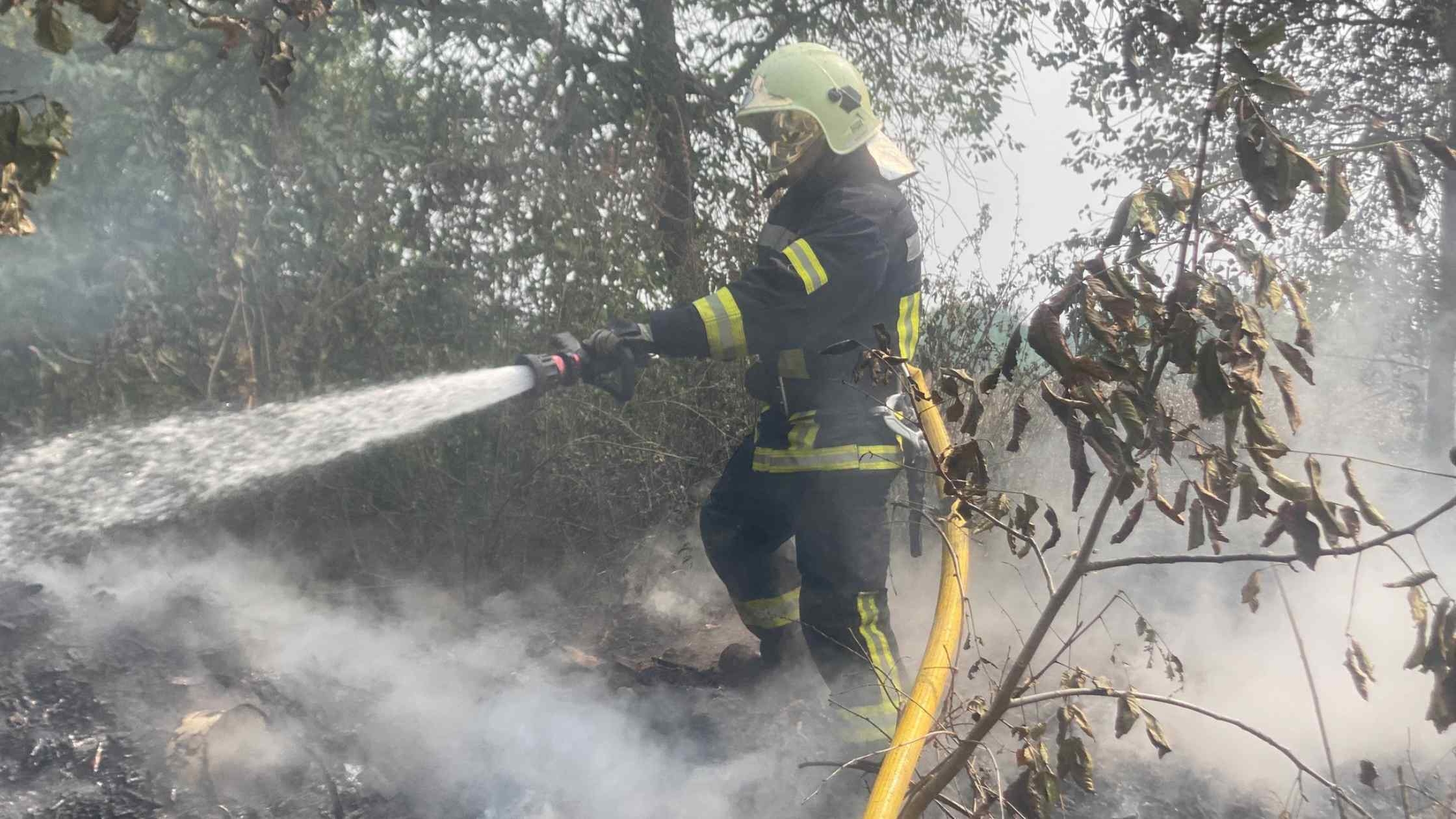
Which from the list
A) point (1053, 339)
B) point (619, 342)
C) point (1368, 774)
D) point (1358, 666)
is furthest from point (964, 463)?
point (619, 342)

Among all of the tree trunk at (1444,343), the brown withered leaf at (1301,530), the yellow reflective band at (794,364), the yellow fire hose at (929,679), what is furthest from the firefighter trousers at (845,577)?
the tree trunk at (1444,343)

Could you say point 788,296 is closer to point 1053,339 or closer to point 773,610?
point 773,610

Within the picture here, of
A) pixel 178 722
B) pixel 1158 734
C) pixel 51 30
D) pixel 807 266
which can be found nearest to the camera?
pixel 51 30

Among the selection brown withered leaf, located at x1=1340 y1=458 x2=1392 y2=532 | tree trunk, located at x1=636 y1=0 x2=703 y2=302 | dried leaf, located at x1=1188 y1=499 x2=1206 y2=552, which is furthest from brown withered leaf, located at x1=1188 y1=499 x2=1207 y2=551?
tree trunk, located at x1=636 y1=0 x2=703 y2=302

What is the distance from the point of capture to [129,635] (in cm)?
359

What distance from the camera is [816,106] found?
3338 mm

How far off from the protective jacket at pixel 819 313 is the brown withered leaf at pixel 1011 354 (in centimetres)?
139

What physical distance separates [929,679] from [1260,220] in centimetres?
A: 173

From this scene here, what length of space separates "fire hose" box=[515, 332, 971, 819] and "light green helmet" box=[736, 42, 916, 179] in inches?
31.6

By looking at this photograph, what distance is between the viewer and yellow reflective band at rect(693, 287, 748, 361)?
10.3 feet

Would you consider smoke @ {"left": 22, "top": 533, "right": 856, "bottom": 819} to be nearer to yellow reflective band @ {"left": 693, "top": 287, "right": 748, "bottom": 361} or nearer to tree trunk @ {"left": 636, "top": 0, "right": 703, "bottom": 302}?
yellow reflective band @ {"left": 693, "top": 287, "right": 748, "bottom": 361}

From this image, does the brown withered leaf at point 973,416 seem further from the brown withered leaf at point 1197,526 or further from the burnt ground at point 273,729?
the burnt ground at point 273,729

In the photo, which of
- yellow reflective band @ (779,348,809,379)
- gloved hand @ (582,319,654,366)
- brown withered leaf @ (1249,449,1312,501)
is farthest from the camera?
yellow reflective band @ (779,348,809,379)

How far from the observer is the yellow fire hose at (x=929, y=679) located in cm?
244
